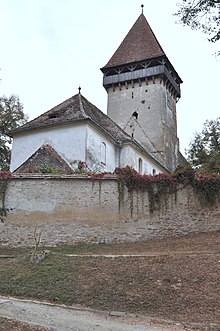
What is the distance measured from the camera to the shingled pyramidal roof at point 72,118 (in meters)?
22.2

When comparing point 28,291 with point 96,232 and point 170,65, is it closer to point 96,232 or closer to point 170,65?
point 96,232

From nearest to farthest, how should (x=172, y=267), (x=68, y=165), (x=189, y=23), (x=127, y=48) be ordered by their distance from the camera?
(x=172, y=267)
(x=189, y=23)
(x=68, y=165)
(x=127, y=48)

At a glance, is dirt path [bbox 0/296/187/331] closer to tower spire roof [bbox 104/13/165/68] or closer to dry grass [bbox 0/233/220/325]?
dry grass [bbox 0/233/220/325]

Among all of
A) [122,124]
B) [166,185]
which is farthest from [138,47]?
[166,185]

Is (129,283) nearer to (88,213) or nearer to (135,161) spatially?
(88,213)

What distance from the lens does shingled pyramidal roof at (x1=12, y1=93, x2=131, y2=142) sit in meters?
22.2

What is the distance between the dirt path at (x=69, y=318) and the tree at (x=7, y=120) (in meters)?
24.7

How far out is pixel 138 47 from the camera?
36719 mm

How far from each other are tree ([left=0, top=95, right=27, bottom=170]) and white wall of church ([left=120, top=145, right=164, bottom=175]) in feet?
38.9

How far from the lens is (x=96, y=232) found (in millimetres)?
15844

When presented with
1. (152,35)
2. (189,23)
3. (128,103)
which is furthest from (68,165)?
(152,35)

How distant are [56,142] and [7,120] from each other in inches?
488

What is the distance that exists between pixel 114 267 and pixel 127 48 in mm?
30176

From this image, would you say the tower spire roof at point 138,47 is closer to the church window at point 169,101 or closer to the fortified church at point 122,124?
the fortified church at point 122,124
